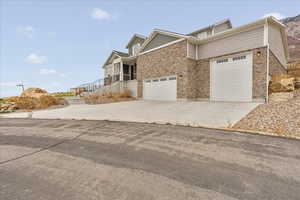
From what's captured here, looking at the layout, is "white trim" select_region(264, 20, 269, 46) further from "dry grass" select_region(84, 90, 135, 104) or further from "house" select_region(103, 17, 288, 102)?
"dry grass" select_region(84, 90, 135, 104)

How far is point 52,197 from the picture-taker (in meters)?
1.65

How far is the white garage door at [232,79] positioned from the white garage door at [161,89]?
3189 millimetres

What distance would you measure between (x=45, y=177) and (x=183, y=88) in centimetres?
986

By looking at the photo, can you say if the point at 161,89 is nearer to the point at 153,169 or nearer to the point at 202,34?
the point at 202,34

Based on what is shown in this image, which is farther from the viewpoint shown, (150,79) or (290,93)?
(150,79)

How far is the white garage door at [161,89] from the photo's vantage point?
37.4 ft

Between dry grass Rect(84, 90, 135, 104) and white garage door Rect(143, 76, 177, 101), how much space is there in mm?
2469

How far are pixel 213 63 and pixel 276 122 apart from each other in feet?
20.8

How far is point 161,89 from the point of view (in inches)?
481

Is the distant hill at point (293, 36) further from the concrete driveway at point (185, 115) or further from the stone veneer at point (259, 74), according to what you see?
the concrete driveway at point (185, 115)

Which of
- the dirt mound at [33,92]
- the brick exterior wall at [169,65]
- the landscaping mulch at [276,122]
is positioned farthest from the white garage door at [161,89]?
the dirt mound at [33,92]

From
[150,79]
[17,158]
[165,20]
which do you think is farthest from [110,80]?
[17,158]

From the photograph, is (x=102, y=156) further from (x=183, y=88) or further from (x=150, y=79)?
(x=150, y=79)

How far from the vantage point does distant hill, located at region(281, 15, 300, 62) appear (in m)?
25.1
